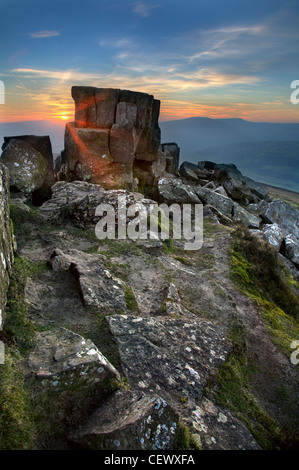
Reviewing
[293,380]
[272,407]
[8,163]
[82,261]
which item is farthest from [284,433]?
[8,163]

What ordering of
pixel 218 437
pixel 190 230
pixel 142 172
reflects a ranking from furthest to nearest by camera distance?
pixel 142 172 < pixel 190 230 < pixel 218 437

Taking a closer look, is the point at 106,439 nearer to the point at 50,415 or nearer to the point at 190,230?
the point at 50,415

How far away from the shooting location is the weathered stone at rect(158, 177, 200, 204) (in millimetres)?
17953

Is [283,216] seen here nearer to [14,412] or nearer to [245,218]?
[245,218]

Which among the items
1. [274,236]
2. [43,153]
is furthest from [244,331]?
[43,153]

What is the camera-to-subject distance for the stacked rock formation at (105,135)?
1791cm

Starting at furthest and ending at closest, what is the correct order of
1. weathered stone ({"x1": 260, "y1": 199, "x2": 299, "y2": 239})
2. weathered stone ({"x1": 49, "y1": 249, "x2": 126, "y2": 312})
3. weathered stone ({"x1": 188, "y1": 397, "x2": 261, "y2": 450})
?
weathered stone ({"x1": 260, "y1": 199, "x2": 299, "y2": 239}), weathered stone ({"x1": 49, "y1": 249, "x2": 126, "y2": 312}), weathered stone ({"x1": 188, "y1": 397, "x2": 261, "y2": 450})

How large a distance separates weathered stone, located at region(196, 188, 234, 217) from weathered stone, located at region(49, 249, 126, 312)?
1234 centimetres

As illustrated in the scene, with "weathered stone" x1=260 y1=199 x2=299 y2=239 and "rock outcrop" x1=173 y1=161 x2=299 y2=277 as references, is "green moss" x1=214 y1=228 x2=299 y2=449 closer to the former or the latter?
"rock outcrop" x1=173 y1=161 x2=299 y2=277

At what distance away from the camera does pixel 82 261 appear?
28.3 ft

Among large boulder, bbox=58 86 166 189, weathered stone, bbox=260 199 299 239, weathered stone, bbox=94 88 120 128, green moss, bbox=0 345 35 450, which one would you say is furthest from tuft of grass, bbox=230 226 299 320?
weathered stone, bbox=94 88 120 128

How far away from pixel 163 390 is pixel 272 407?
240 centimetres

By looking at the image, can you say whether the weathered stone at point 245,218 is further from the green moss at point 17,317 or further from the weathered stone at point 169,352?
the green moss at point 17,317

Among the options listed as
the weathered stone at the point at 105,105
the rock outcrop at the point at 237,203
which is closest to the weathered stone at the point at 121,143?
the weathered stone at the point at 105,105
